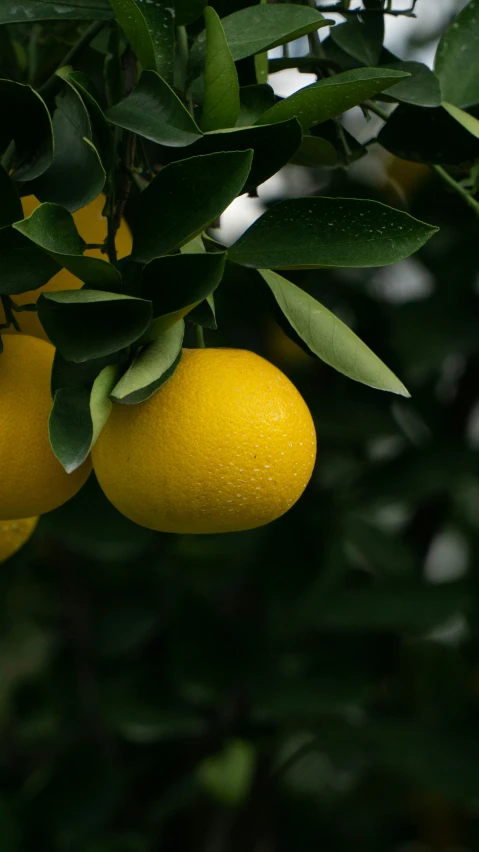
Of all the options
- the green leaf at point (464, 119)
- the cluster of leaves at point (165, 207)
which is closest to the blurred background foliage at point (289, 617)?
the green leaf at point (464, 119)

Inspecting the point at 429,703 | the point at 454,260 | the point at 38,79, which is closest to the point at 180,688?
the point at 429,703

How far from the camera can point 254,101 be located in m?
0.58

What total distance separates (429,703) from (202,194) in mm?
1293

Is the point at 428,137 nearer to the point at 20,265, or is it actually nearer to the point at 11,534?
the point at 20,265

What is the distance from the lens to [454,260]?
Result: 126cm

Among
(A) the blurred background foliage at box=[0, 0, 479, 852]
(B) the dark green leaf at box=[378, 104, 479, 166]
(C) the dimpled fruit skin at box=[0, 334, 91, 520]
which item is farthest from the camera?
(A) the blurred background foliage at box=[0, 0, 479, 852]

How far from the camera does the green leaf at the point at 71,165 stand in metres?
0.53

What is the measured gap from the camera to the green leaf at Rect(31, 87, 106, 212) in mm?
531

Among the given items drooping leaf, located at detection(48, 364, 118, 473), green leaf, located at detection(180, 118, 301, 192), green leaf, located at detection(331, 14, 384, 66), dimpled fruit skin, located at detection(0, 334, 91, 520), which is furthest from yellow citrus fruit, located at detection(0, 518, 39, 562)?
green leaf, located at detection(331, 14, 384, 66)

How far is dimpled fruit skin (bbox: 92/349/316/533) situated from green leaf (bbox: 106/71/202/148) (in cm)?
13

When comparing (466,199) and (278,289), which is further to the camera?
(466,199)

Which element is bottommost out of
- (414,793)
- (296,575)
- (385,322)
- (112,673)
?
(414,793)

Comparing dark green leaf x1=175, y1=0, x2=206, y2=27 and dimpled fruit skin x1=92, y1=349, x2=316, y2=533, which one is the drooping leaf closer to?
dimpled fruit skin x1=92, y1=349, x2=316, y2=533

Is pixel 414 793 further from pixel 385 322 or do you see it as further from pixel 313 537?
pixel 385 322
